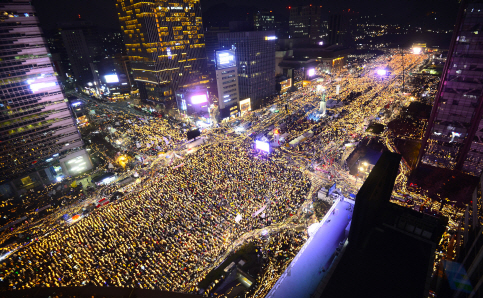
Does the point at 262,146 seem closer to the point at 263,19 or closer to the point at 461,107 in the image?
the point at 461,107

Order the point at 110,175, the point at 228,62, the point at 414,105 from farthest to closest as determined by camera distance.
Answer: the point at 228,62
the point at 414,105
the point at 110,175

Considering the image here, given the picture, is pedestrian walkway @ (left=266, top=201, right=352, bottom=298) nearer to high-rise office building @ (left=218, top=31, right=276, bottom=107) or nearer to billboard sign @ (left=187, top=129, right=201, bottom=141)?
billboard sign @ (left=187, top=129, right=201, bottom=141)

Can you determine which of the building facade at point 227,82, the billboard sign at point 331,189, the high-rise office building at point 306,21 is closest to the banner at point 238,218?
the billboard sign at point 331,189

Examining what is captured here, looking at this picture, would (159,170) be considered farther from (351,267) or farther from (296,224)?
(351,267)

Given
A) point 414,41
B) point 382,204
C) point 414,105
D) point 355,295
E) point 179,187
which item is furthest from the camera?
point 414,41

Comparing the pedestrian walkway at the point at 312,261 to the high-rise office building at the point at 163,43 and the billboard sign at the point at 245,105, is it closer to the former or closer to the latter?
the billboard sign at the point at 245,105

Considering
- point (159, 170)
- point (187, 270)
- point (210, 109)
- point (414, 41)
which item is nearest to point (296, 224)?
point (187, 270)

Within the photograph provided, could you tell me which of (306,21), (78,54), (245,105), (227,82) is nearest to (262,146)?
(245,105)

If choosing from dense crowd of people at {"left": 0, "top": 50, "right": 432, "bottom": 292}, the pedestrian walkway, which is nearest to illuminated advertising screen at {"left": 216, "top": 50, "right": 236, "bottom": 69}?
dense crowd of people at {"left": 0, "top": 50, "right": 432, "bottom": 292}
